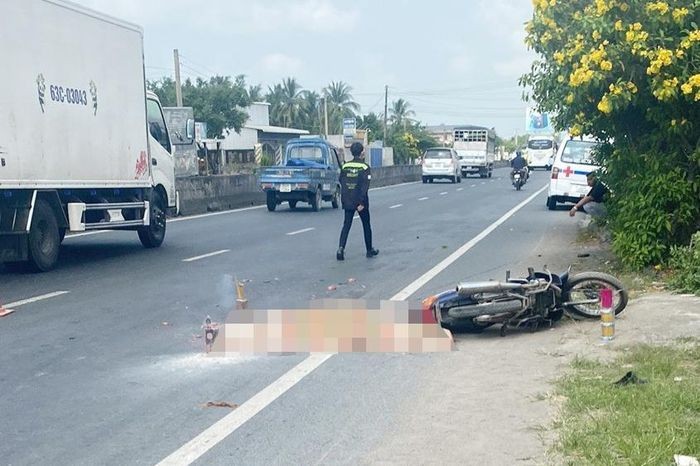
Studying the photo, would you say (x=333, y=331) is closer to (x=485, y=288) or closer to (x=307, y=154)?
(x=485, y=288)

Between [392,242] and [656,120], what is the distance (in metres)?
6.69

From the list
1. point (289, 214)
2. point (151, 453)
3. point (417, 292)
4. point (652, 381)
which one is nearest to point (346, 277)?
point (417, 292)

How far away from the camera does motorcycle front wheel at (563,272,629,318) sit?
28.1 ft

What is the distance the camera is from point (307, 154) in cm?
2789

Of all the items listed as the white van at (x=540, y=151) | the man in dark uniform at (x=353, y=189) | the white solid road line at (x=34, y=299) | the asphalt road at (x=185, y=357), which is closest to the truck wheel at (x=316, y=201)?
the asphalt road at (x=185, y=357)

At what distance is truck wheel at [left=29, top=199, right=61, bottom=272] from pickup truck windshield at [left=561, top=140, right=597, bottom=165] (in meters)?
14.7

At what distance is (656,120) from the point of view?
10930 mm

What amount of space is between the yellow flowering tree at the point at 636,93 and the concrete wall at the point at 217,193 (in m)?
15.0

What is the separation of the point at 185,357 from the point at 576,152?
58.9ft

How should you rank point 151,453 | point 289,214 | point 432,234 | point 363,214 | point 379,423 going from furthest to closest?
point 289,214 → point 432,234 → point 363,214 → point 379,423 → point 151,453

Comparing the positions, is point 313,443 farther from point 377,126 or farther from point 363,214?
point 377,126

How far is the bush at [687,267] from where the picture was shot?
9469 mm

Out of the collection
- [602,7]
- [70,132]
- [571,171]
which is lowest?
[571,171]

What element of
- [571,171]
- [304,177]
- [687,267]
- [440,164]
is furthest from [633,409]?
[440,164]
